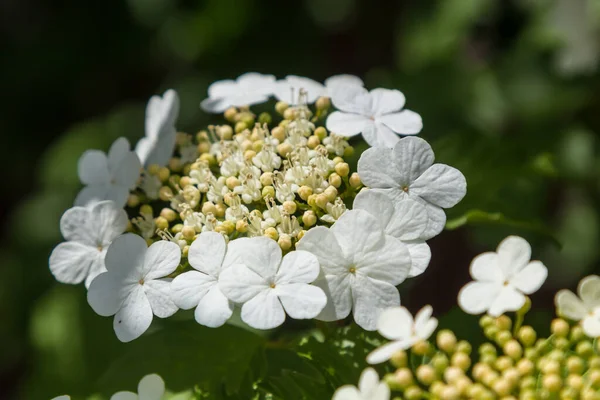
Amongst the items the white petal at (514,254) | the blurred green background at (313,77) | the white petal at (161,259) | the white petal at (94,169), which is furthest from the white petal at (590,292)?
the white petal at (94,169)

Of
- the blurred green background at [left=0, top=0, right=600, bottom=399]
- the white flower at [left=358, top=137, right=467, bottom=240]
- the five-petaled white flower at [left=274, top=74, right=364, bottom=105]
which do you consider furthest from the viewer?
the blurred green background at [left=0, top=0, right=600, bottom=399]

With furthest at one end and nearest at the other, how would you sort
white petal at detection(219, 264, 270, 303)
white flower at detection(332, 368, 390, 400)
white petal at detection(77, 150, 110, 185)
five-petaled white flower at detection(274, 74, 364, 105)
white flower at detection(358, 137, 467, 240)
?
white petal at detection(77, 150, 110, 185) < five-petaled white flower at detection(274, 74, 364, 105) < white flower at detection(358, 137, 467, 240) < white petal at detection(219, 264, 270, 303) < white flower at detection(332, 368, 390, 400)

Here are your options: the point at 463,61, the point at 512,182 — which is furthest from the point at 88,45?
the point at 512,182

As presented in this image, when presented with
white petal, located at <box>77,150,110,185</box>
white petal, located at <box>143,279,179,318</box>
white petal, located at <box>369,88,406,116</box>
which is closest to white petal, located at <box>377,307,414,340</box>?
white petal, located at <box>143,279,179,318</box>

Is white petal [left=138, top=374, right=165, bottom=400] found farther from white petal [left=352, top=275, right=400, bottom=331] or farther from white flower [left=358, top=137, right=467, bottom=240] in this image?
white flower [left=358, top=137, right=467, bottom=240]

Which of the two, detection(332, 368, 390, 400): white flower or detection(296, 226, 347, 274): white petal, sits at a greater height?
detection(296, 226, 347, 274): white petal

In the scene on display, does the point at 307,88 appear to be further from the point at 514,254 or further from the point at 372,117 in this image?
the point at 514,254

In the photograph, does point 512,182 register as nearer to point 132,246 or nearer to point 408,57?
point 408,57
